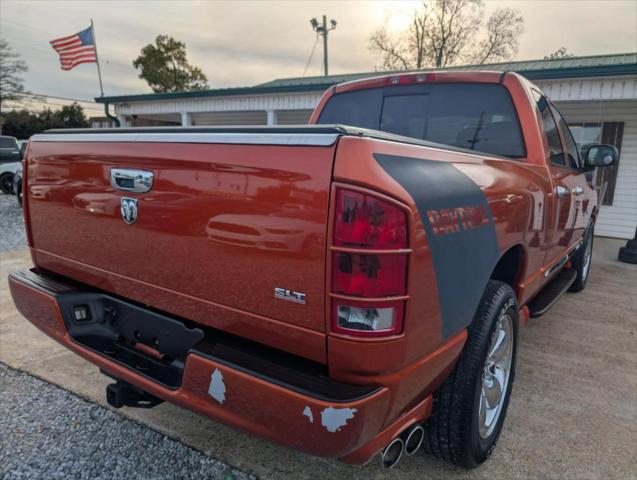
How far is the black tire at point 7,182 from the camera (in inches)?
620

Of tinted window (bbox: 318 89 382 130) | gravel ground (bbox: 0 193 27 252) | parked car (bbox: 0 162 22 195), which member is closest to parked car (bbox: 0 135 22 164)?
parked car (bbox: 0 162 22 195)

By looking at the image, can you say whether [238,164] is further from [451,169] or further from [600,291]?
[600,291]

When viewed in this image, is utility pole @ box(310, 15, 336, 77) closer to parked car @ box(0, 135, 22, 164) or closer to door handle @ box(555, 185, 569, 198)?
parked car @ box(0, 135, 22, 164)

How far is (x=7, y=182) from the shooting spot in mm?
15750

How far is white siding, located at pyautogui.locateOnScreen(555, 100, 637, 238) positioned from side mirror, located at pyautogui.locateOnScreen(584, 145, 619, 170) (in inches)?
288

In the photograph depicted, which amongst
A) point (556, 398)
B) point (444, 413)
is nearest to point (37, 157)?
point (444, 413)

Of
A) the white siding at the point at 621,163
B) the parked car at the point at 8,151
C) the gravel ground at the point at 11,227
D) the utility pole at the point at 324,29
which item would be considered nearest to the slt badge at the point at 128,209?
the gravel ground at the point at 11,227

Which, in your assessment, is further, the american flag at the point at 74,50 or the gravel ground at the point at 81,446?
the american flag at the point at 74,50

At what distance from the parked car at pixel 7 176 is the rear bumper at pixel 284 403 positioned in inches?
681

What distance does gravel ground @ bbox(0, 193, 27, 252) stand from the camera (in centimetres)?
778

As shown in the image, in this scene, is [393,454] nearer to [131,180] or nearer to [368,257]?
[368,257]

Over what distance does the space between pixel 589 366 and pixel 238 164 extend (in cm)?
328

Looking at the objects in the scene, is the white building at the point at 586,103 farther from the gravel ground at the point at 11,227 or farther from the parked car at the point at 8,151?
the gravel ground at the point at 11,227

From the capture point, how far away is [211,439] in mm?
2424
